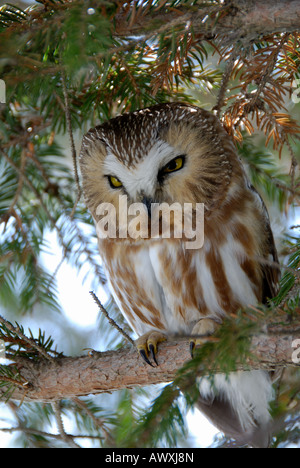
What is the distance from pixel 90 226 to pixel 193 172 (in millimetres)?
783

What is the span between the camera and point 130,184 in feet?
6.98

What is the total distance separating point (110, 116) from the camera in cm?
254

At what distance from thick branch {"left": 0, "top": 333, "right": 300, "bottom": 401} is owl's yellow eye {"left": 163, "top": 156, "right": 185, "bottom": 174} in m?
0.70

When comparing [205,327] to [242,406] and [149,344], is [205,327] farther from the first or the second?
[242,406]

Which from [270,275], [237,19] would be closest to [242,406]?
[270,275]

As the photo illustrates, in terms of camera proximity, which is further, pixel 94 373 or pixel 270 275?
pixel 270 275

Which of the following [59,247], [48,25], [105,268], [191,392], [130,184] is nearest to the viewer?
[191,392]

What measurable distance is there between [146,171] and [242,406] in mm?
1259

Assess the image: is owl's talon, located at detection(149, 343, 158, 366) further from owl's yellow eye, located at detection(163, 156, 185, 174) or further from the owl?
owl's yellow eye, located at detection(163, 156, 185, 174)

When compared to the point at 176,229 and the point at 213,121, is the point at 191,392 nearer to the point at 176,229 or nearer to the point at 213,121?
the point at 176,229

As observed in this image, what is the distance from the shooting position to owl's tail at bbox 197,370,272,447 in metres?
2.40

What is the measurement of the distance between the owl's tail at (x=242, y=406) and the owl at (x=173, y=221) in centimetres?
3
